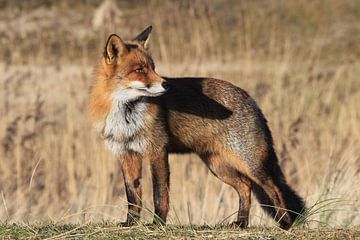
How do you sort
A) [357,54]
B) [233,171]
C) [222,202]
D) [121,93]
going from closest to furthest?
[121,93], [233,171], [222,202], [357,54]

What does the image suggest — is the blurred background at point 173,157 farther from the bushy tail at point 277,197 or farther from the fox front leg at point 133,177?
the fox front leg at point 133,177

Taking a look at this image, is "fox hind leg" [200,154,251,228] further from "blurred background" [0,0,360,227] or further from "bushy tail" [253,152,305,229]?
"blurred background" [0,0,360,227]

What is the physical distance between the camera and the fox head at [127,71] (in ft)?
21.6

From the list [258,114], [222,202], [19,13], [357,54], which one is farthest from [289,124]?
[19,13]

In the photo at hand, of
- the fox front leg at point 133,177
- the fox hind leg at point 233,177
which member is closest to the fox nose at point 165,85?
the fox front leg at point 133,177

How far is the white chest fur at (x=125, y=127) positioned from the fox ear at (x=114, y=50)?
0.36 m

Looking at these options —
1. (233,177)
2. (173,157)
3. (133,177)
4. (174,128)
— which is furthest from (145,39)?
(173,157)

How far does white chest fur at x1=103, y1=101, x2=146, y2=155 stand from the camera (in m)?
6.72

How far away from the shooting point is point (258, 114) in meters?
7.43

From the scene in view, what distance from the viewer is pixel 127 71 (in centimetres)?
675

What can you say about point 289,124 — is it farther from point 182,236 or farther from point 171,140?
point 182,236

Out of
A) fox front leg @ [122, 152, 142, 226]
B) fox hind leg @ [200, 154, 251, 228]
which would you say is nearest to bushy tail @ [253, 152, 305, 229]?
fox hind leg @ [200, 154, 251, 228]

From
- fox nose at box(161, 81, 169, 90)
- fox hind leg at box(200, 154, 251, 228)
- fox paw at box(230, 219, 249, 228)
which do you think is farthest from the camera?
fox hind leg at box(200, 154, 251, 228)

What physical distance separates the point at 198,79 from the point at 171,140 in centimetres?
65
